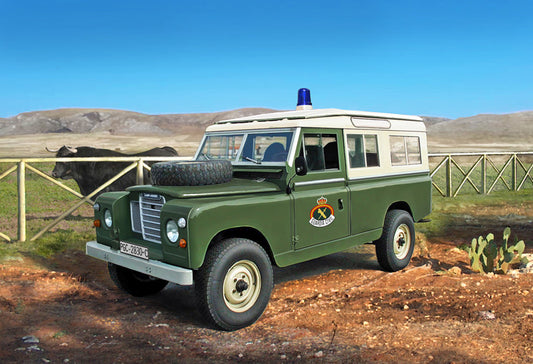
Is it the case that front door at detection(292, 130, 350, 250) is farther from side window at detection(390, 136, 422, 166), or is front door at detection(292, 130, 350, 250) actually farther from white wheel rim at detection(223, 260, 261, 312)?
side window at detection(390, 136, 422, 166)

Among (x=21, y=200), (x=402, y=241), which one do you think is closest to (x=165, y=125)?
(x=21, y=200)

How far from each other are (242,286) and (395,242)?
10.4 feet

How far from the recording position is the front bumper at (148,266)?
4.37m

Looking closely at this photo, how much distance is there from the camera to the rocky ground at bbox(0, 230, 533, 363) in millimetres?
Answer: 4016

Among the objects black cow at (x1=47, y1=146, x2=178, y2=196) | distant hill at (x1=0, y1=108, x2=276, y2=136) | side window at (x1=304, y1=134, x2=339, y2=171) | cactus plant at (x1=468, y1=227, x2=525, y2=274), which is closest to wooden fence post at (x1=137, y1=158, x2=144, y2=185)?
black cow at (x1=47, y1=146, x2=178, y2=196)

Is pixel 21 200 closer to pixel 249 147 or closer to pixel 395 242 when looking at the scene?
pixel 249 147

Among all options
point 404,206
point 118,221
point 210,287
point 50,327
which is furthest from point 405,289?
point 50,327

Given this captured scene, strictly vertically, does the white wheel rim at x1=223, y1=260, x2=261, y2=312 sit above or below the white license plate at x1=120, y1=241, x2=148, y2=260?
below

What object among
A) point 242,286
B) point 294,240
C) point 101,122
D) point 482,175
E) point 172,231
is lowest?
point 242,286

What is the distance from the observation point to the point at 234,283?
4.79 m

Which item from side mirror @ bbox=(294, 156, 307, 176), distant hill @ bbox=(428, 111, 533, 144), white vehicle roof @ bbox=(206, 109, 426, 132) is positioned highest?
distant hill @ bbox=(428, 111, 533, 144)

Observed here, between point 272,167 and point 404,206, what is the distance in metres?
2.85

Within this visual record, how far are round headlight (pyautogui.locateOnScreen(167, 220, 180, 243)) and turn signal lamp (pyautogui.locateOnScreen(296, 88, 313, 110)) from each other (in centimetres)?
344

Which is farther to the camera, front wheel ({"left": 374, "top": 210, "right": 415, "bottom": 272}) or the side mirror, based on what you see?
front wheel ({"left": 374, "top": 210, "right": 415, "bottom": 272})
